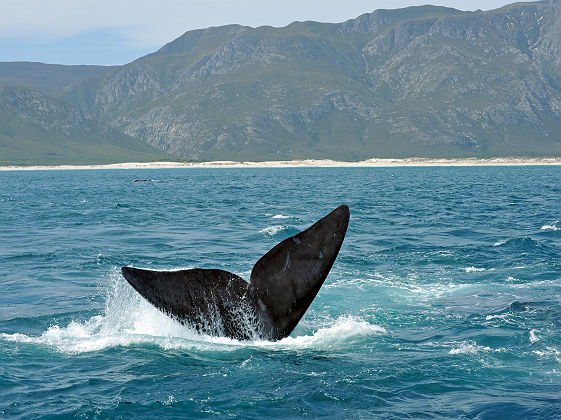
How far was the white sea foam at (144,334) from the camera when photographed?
40.5 ft

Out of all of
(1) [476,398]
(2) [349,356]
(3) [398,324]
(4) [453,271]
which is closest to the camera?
(1) [476,398]

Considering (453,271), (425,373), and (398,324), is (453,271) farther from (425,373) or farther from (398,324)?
(425,373)

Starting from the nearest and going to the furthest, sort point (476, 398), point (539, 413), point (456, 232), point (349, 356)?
point (539, 413)
point (476, 398)
point (349, 356)
point (456, 232)

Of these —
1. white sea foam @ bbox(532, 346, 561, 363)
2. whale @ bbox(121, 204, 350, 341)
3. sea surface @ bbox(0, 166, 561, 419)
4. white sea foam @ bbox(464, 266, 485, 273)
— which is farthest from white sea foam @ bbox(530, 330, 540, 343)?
white sea foam @ bbox(464, 266, 485, 273)

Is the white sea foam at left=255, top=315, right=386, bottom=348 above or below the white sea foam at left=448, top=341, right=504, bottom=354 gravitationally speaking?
above

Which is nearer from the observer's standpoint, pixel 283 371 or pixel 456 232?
pixel 283 371

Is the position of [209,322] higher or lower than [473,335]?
higher

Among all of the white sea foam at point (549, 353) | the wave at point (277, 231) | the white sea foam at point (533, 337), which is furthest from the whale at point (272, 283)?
the wave at point (277, 231)

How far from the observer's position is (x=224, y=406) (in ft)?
32.7

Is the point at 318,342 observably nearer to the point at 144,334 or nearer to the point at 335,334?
the point at 335,334

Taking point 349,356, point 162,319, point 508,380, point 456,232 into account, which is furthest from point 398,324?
point 456,232

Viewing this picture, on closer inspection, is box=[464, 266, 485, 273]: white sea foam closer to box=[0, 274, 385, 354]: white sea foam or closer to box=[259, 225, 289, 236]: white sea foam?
box=[0, 274, 385, 354]: white sea foam

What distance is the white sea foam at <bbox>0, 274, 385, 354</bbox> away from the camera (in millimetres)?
12352

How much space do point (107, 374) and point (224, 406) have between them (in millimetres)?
2472
